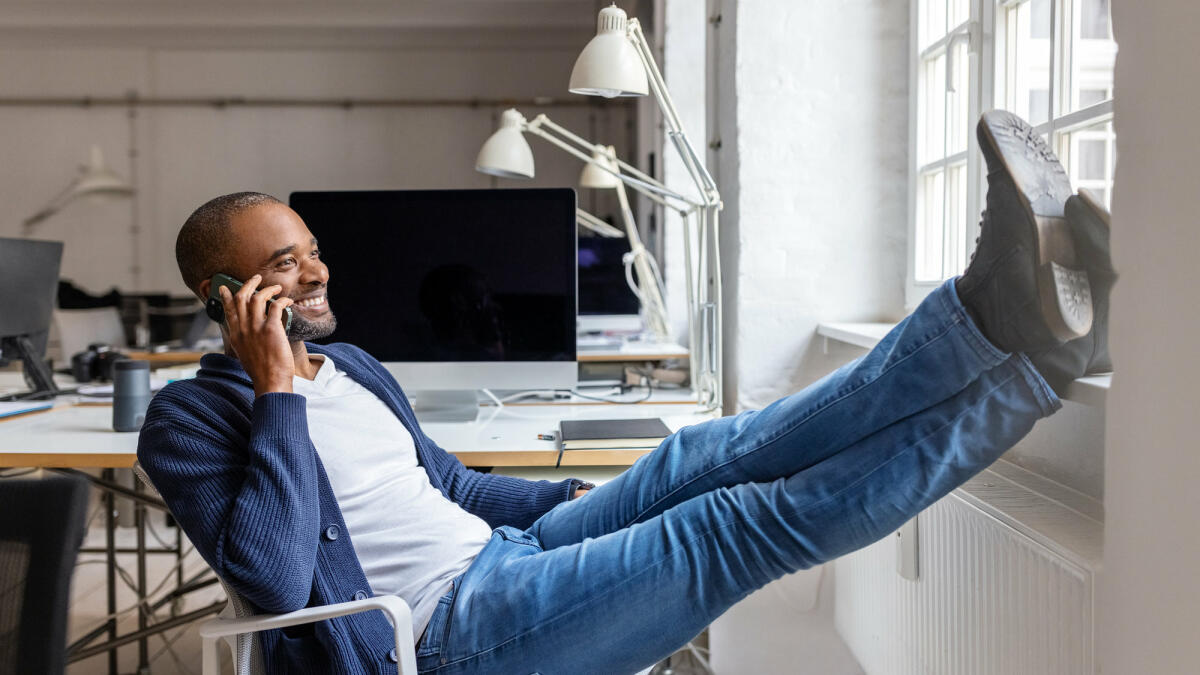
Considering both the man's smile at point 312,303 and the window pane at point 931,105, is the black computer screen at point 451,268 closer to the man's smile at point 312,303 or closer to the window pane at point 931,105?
the man's smile at point 312,303

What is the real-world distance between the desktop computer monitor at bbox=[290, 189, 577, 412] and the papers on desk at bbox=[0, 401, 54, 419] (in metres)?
0.86

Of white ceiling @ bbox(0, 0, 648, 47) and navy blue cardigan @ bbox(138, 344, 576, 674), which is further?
white ceiling @ bbox(0, 0, 648, 47)

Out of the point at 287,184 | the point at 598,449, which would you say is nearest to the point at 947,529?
the point at 598,449

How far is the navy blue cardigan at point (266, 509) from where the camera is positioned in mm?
1052

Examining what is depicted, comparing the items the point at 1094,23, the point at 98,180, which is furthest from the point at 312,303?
the point at 98,180

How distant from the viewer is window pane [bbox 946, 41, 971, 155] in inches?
74.4

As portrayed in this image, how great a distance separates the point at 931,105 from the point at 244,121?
701 centimetres

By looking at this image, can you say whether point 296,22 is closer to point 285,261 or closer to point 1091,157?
point 1091,157

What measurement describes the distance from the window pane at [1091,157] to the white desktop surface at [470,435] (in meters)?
0.85

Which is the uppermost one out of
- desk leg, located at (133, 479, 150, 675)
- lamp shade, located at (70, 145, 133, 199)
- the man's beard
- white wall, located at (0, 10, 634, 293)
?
white wall, located at (0, 10, 634, 293)

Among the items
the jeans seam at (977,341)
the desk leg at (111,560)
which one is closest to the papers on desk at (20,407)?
the desk leg at (111,560)

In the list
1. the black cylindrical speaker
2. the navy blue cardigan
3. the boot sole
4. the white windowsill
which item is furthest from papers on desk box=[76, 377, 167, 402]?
the boot sole

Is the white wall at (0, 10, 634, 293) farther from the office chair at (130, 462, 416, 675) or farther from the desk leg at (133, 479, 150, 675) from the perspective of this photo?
the office chair at (130, 462, 416, 675)

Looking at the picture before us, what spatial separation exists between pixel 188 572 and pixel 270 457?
246 cm
